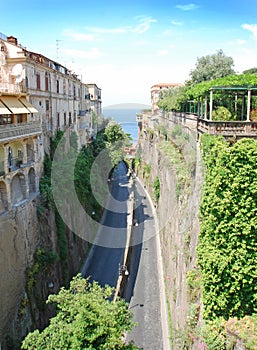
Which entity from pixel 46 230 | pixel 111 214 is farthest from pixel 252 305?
pixel 111 214

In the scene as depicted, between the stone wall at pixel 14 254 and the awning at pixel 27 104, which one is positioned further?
the awning at pixel 27 104

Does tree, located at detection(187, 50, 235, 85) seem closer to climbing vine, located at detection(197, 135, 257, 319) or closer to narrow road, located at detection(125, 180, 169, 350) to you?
narrow road, located at detection(125, 180, 169, 350)

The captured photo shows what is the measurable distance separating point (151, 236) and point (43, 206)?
12403 mm

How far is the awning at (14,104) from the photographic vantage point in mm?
20056

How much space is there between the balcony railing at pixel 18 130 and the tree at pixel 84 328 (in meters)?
9.48

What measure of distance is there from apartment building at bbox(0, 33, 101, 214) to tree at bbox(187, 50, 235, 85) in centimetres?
1826

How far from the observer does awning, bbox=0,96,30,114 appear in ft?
65.8

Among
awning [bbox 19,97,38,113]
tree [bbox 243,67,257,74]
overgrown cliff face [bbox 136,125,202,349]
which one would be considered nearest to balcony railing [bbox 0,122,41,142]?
awning [bbox 19,97,38,113]

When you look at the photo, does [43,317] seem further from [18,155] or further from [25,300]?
[18,155]

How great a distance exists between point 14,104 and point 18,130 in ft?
5.29

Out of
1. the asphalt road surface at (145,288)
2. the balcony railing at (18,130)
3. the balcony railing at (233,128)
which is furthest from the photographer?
the asphalt road surface at (145,288)

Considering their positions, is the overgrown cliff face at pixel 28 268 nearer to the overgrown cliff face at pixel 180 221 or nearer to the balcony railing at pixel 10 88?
the balcony railing at pixel 10 88

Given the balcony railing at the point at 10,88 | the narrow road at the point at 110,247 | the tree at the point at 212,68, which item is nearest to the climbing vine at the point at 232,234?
the narrow road at the point at 110,247

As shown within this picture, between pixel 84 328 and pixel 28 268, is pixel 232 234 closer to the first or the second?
pixel 84 328
